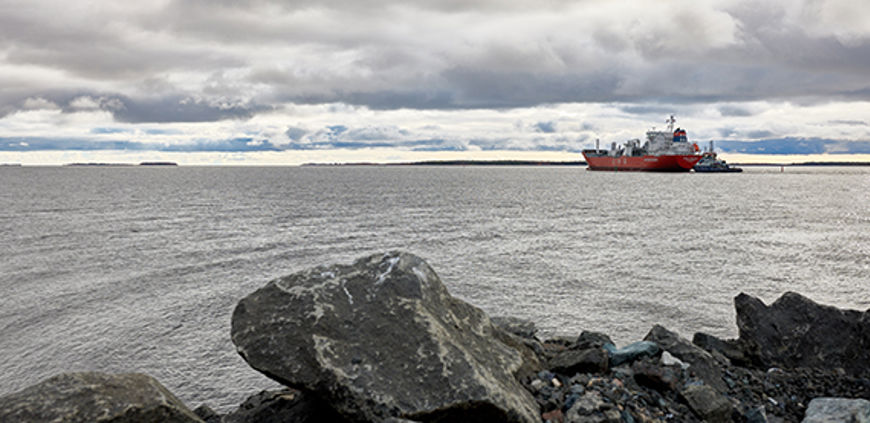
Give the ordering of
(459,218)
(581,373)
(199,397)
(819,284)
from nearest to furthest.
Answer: (581,373) → (199,397) → (819,284) → (459,218)

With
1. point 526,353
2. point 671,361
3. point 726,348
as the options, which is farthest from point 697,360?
point 726,348

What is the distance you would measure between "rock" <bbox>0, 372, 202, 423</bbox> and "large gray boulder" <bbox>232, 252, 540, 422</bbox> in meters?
1.21

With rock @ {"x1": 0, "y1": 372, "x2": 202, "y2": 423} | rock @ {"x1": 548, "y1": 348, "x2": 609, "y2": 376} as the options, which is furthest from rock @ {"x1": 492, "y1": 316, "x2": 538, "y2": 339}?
rock @ {"x1": 0, "y1": 372, "x2": 202, "y2": 423}

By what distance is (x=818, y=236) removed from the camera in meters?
39.6

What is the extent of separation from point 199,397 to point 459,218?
3949cm

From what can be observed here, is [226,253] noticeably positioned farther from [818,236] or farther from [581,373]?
[818,236]

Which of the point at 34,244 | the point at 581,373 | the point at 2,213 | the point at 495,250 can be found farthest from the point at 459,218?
the point at 2,213

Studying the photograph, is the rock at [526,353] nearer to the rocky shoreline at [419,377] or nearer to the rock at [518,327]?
the rocky shoreline at [419,377]

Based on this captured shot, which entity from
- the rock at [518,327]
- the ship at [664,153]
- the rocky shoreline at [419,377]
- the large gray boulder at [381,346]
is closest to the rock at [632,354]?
the rocky shoreline at [419,377]

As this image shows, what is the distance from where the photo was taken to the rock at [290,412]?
26.5ft

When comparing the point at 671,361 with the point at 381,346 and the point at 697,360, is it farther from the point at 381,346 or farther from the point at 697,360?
the point at 381,346

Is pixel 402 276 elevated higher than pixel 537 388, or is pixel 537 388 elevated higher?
pixel 402 276

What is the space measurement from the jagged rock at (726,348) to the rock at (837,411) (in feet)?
11.3

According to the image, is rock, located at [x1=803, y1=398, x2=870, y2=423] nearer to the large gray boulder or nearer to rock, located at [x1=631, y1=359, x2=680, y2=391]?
rock, located at [x1=631, y1=359, x2=680, y2=391]
